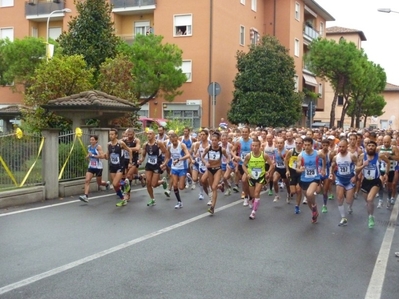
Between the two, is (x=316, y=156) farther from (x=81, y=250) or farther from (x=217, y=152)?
(x=81, y=250)

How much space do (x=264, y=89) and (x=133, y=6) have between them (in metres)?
10.3

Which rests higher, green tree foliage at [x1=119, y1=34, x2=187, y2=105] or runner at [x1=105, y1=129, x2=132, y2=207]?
green tree foliage at [x1=119, y1=34, x2=187, y2=105]

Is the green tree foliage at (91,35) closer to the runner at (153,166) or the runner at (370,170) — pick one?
the runner at (153,166)

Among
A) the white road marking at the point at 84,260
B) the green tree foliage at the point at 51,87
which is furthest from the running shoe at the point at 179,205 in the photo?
the green tree foliage at the point at 51,87

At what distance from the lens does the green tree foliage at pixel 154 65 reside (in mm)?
34281

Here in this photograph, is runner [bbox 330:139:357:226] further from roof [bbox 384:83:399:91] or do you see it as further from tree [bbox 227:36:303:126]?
roof [bbox 384:83:399:91]

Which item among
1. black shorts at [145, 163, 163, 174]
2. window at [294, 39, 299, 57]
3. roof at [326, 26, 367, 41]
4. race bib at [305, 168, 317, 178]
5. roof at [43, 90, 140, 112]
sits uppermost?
roof at [326, 26, 367, 41]

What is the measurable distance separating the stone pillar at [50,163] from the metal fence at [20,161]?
130mm

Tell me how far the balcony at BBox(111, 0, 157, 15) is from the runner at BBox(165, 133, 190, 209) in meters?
26.1

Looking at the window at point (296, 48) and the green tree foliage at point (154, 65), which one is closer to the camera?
the green tree foliage at point (154, 65)

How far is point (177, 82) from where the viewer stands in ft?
116

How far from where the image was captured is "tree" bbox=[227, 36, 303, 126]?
37094mm

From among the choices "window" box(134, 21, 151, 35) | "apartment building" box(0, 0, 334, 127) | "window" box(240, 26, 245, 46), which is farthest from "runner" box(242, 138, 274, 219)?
"window" box(240, 26, 245, 46)

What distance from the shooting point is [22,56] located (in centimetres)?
3744
